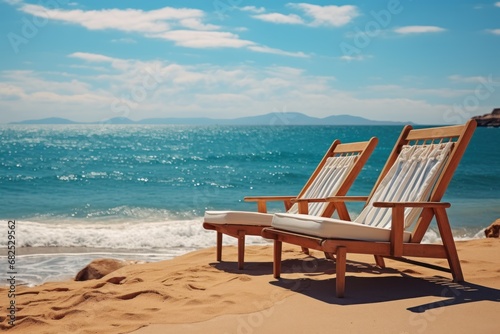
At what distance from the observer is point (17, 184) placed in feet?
76.6

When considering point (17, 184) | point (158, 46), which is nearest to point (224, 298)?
point (17, 184)

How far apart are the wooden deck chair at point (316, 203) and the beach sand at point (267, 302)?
420 mm

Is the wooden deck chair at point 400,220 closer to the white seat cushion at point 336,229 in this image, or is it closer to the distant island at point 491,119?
the white seat cushion at point 336,229

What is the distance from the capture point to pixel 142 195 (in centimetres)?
2064

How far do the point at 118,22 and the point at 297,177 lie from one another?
35.0ft

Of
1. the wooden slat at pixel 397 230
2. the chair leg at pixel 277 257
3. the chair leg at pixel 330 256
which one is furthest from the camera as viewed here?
the chair leg at pixel 330 256

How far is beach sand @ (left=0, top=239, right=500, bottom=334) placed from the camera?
3840 millimetres

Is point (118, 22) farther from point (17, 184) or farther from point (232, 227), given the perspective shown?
point (232, 227)

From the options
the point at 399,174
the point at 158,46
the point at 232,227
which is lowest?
the point at 232,227

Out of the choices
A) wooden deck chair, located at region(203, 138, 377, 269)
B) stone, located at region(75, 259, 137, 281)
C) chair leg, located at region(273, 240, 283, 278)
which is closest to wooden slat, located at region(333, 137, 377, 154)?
wooden deck chair, located at region(203, 138, 377, 269)

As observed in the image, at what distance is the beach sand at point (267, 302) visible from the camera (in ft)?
12.6

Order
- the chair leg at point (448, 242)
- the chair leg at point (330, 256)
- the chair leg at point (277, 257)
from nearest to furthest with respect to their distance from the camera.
A: the chair leg at point (448, 242) → the chair leg at point (277, 257) → the chair leg at point (330, 256)

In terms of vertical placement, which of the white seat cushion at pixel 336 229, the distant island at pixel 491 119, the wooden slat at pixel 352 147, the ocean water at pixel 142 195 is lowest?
the ocean water at pixel 142 195

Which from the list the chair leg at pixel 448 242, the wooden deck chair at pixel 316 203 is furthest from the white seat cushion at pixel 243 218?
the chair leg at pixel 448 242
